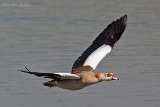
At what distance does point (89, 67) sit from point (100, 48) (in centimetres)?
64

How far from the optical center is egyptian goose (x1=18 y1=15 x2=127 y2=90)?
432 inches

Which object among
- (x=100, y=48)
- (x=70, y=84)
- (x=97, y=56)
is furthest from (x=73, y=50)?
(x=70, y=84)

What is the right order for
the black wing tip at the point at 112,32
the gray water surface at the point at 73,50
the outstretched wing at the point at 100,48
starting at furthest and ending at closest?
the gray water surface at the point at 73,50 < the black wing tip at the point at 112,32 < the outstretched wing at the point at 100,48

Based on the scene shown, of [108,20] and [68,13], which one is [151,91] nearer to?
[108,20]

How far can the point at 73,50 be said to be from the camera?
17750mm

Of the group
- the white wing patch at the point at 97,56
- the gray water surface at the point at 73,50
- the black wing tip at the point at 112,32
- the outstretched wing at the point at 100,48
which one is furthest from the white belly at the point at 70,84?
the black wing tip at the point at 112,32

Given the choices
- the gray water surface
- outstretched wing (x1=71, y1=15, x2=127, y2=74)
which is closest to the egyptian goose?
outstretched wing (x1=71, y1=15, x2=127, y2=74)

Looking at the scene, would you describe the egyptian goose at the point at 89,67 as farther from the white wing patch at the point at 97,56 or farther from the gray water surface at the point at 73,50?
the gray water surface at the point at 73,50

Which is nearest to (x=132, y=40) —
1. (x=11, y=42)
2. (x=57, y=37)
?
(x=57, y=37)

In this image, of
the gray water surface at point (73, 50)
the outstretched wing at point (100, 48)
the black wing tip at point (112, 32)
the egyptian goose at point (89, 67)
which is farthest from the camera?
the gray water surface at point (73, 50)

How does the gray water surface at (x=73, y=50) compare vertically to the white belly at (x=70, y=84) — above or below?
above

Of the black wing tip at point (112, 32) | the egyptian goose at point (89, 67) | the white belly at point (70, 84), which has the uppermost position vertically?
the black wing tip at point (112, 32)

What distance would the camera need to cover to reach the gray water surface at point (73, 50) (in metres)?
13.0

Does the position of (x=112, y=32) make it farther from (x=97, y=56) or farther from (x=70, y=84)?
(x=70, y=84)
